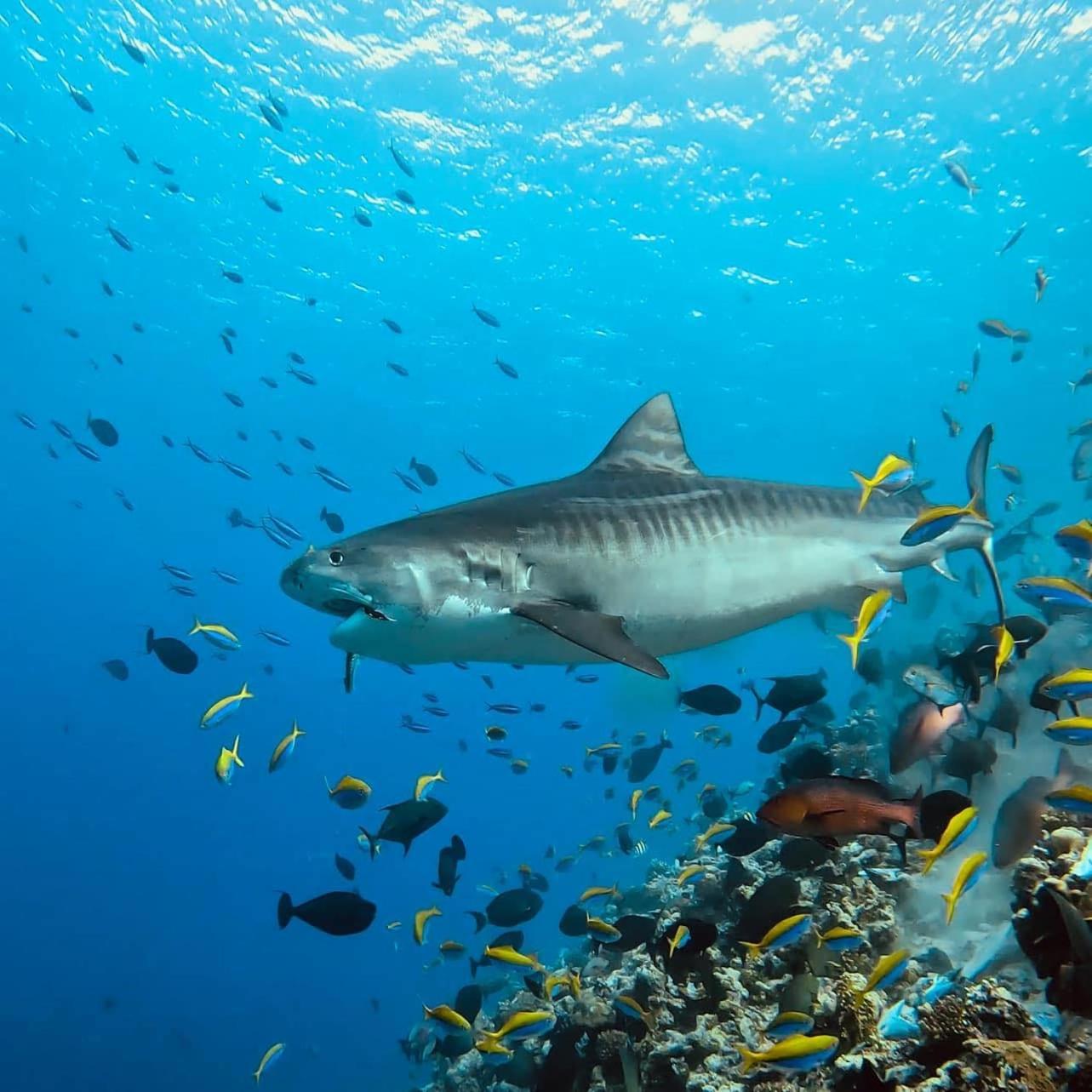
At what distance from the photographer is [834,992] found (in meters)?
4.02

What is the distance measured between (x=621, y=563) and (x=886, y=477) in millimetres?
3673

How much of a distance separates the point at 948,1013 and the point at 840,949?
172 cm

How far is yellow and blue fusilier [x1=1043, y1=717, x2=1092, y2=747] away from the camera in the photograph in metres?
3.63

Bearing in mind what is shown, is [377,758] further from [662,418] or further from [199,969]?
[662,418]

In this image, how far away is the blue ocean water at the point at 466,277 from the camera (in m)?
23.2

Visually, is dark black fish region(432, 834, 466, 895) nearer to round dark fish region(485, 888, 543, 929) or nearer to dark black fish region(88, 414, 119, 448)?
round dark fish region(485, 888, 543, 929)

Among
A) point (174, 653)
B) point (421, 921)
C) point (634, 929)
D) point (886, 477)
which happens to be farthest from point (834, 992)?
point (174, 653)

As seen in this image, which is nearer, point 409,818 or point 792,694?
point 409,818

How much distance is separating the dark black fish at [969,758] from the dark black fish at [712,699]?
2.03 meters

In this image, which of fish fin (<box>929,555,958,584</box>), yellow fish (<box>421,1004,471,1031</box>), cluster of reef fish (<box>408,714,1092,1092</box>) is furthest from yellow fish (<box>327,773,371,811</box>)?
fish fin (<box>929,555,958,584</box>)

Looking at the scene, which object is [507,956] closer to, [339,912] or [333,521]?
[339,912]

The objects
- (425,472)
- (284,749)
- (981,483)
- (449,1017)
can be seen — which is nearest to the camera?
(981,483)

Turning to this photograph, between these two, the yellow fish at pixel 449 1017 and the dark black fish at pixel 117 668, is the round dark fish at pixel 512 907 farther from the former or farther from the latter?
the dark black fish at pixel 117 668

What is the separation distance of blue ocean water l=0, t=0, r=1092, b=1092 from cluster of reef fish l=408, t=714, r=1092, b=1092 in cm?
236
